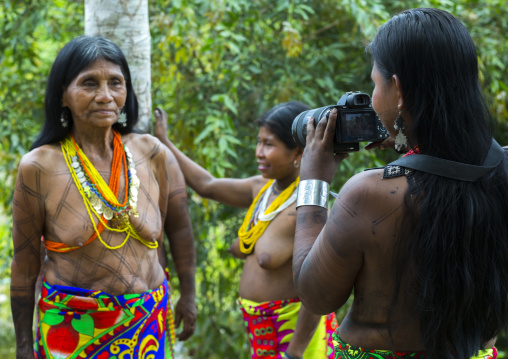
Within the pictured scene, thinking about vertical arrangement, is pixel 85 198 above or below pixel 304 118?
below

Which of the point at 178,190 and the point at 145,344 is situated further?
the point at 178,190

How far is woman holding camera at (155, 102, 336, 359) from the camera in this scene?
3.00m

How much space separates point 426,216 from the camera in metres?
1.48

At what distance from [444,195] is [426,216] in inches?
2.9

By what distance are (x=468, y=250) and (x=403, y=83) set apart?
473 mm

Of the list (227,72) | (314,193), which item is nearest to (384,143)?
(314,193)

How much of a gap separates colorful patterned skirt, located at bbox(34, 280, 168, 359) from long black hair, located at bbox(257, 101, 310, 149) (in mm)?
1173

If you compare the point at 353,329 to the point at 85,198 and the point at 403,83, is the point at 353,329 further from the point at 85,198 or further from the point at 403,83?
the point at 85,198

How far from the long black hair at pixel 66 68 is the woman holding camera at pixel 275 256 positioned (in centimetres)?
68

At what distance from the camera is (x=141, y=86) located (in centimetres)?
301

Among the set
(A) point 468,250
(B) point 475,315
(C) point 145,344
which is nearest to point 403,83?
(A) point 468,250

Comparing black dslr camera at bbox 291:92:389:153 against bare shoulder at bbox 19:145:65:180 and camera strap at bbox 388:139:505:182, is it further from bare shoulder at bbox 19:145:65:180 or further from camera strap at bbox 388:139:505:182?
bare shoulder at bbox 19:145:65:180

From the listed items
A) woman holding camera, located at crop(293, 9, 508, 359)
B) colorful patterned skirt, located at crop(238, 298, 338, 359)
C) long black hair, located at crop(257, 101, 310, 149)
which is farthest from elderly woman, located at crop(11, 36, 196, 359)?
woman holding camera, located at crop(293, 9, 508, 359)

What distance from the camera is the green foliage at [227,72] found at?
3.82m
